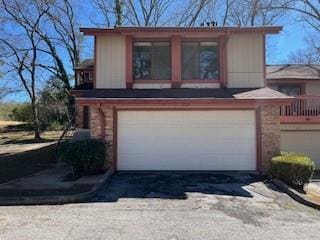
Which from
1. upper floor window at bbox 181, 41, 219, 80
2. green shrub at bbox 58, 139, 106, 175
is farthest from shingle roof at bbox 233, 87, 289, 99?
green shrub at bbox 58, 139, 106, 175

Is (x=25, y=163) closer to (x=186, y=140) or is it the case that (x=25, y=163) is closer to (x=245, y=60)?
(x=186, y=140)

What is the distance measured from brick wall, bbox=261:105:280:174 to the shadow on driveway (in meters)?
0.82

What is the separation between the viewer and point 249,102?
45.5ft

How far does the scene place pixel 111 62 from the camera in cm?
1584

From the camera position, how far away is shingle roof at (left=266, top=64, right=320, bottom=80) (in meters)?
22.6

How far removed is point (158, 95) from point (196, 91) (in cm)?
164

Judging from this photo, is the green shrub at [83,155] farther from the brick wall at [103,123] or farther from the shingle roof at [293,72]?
the shingle roof at [293,72]

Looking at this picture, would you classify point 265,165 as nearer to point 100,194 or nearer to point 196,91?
point 196,91

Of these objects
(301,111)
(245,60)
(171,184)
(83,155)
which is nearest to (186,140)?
(171,184)

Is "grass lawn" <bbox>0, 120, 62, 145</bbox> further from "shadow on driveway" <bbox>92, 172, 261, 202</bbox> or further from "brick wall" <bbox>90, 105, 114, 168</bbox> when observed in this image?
"shadow on driveway" <bbox>92, 172, 261, 202</bbox>

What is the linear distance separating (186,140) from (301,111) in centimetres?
671

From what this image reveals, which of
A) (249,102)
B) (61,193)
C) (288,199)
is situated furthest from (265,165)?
(61,193)

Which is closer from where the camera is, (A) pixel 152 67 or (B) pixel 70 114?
(A) pixel 152 67

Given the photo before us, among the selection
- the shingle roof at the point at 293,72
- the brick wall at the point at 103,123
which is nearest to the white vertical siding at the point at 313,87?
the shingle roof at the point at 293,72
